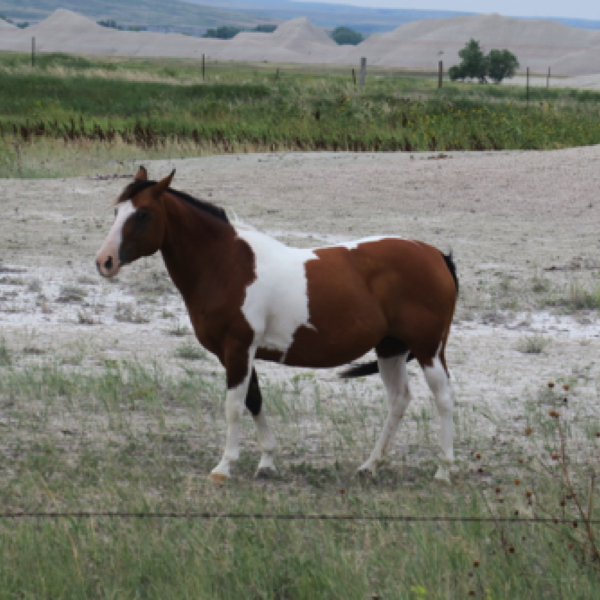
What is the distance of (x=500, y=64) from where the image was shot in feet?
264

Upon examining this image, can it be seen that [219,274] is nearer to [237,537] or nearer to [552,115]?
[237,537]

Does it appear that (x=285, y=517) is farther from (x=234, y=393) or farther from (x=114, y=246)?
(x=114, y=246)

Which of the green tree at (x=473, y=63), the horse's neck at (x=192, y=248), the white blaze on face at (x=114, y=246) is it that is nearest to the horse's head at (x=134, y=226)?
the white blaze on face at (x=114, y=246)

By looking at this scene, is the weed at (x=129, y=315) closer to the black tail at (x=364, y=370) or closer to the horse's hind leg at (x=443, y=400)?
the black tail at (x=364, y=370)

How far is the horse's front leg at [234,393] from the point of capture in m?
5.62

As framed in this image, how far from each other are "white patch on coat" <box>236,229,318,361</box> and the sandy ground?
1.65 m

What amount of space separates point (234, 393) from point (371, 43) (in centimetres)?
14726

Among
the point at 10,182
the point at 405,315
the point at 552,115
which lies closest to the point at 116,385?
the point at 405,315

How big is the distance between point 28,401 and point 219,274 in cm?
235

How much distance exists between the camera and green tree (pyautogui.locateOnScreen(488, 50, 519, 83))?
7994 centimetres

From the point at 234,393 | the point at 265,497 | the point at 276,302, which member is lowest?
the point at 265,497

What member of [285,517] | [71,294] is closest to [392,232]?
[71,294]

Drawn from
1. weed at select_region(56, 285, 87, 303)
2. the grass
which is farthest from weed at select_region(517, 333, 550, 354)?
weed at select_region(56, 285, 87, 303)

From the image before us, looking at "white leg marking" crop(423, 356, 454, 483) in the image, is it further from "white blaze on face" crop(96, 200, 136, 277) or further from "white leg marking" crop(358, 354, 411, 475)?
"white blaze on face" crop(96, 200, 136, 277)
